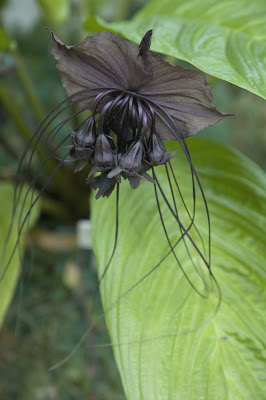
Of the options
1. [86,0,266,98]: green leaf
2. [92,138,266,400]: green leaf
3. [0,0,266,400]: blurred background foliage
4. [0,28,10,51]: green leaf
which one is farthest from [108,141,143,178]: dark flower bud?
[0,0,266,400]: blurred background foliage

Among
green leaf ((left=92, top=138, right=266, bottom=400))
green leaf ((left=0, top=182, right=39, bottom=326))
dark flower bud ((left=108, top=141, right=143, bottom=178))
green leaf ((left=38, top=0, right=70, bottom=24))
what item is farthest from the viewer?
green leaf ((left=38, top=0, right=70, bottom=24))

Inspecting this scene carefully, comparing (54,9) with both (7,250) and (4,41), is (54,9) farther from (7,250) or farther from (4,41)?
(7,250)

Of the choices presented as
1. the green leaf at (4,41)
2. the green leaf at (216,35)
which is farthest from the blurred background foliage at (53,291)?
the green leaf at (216,35)

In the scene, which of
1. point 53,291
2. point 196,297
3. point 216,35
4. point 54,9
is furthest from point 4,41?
point 53,291

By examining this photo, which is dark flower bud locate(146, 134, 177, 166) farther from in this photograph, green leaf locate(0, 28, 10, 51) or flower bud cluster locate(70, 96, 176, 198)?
green leaf locate(0, 28, 10, 51)

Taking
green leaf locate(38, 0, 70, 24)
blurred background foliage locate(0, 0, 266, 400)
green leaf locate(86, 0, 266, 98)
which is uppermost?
green leaf locate(38, 0, 70, 24)

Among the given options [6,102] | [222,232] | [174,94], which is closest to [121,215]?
[222,232]

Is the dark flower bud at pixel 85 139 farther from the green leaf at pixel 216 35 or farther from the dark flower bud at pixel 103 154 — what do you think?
the green leaf at pixel 216 35
